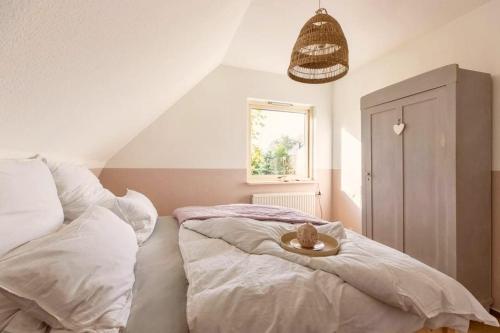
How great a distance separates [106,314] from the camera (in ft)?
1.98

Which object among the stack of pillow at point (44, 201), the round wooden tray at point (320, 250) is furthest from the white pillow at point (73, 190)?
the round wooden tray at point (320, 250)

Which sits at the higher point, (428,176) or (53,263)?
(428,176)

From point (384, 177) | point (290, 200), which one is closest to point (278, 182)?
point (290, 200)

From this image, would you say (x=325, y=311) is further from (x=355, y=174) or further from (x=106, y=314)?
(x=355, y=174)

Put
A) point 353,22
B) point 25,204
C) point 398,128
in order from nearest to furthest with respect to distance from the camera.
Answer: point 25,204
point 398,128
point 353,22

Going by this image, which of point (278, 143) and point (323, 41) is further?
point (278, 143)

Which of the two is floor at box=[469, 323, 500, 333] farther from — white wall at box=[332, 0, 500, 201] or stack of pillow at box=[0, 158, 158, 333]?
stack of pillow at box=[0, 158, 158, 333]

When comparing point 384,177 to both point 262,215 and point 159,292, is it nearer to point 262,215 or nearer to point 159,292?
point 262,215

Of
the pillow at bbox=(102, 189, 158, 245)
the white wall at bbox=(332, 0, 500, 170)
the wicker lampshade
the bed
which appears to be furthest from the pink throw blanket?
the white wall at bbox=(332, 0, 500, 170)

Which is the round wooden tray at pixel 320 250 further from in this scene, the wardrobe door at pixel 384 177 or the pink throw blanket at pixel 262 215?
the wardrobe door at pixel 384 177

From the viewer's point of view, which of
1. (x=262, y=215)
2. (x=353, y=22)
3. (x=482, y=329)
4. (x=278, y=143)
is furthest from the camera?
(x=278, y=143)

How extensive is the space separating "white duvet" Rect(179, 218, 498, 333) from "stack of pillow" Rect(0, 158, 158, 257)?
548 millimetres

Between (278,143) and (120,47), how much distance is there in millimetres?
2615

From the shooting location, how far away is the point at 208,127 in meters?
2.97
